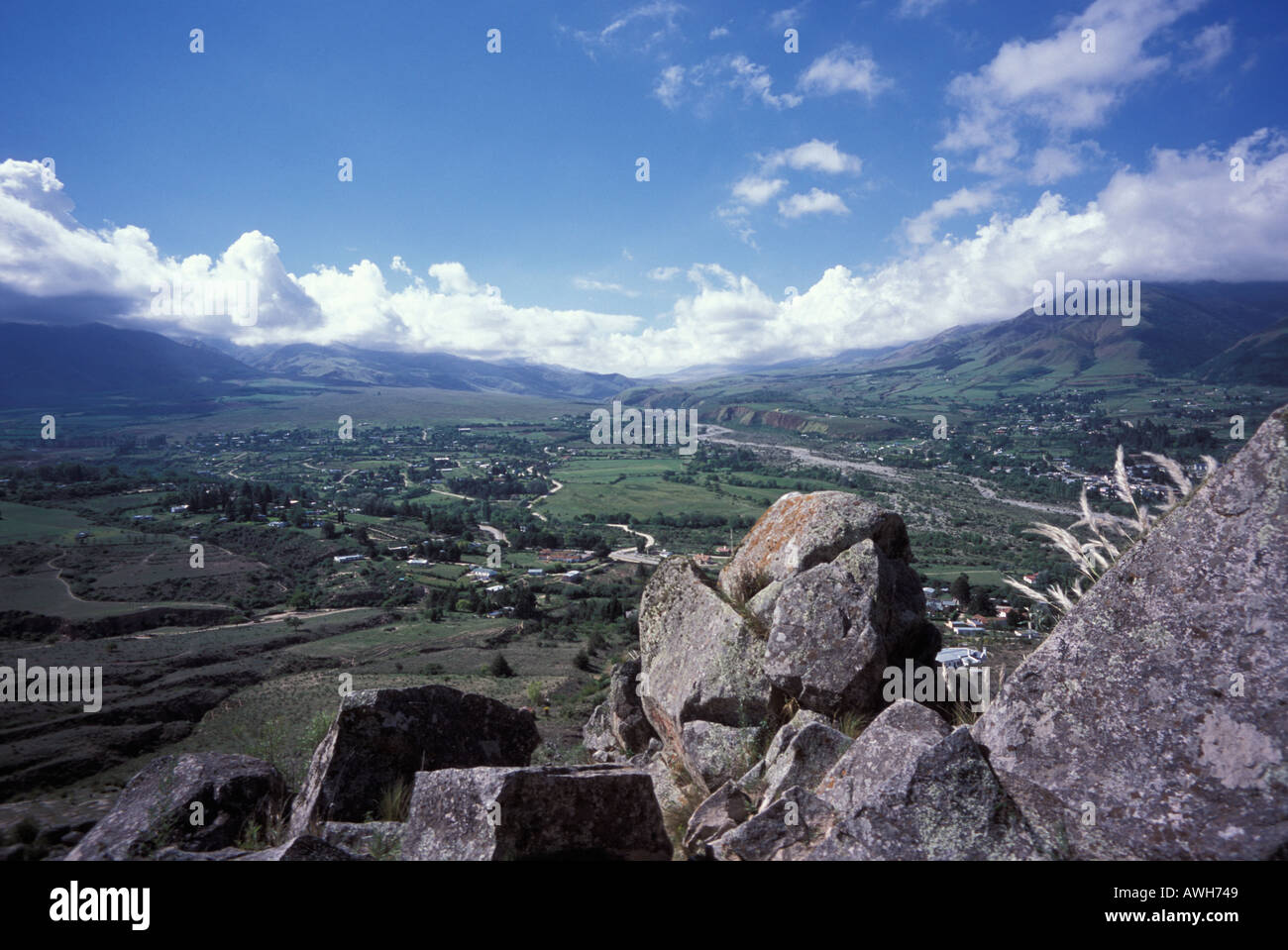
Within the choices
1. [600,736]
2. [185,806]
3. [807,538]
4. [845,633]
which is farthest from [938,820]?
[600,736]

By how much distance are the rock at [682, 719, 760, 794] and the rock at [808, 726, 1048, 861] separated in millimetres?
4053

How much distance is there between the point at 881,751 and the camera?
19.8ft

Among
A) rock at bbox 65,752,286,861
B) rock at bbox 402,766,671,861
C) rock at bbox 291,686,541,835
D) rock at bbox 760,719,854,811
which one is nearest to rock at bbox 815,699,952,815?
rock at bbox 760,719,854,811

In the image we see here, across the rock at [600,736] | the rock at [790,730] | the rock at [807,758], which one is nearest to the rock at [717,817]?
the rock at [807,758]

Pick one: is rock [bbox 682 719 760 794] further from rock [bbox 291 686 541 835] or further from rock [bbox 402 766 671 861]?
rock [bbox 402 766 671 861]

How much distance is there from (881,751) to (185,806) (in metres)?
7.11

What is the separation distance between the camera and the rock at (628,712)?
13156 mm

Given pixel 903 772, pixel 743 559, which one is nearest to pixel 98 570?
pixel 743 559

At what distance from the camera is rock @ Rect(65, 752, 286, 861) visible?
599cm

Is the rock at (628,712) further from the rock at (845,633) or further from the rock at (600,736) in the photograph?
the rock at (845,633)

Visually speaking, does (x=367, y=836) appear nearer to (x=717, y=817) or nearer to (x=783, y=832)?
(x=717, y=817)

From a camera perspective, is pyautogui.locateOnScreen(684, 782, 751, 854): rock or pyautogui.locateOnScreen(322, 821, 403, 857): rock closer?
pyautogui.locateOnScreen(322, 821, 403, 857): rock
